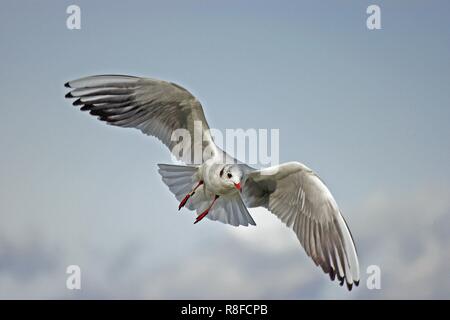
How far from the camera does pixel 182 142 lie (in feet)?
17.0

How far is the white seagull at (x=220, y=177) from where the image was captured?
15.9 ft

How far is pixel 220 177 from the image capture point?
4.81 meters

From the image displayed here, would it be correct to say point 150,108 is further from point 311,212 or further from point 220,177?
point 311,212

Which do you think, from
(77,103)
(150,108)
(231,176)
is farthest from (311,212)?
(77,103)

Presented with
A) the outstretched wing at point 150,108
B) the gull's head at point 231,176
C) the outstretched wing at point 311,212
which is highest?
the outstretched wing at point 150,108

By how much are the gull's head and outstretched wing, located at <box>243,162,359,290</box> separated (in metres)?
0.19

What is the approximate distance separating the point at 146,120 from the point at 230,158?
2.37ft

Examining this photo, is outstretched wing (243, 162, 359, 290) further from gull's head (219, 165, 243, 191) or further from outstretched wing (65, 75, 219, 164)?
outstretched wing (65, 75, 219, 164)

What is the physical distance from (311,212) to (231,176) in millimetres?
732

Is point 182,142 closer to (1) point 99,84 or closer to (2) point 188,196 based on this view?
(2) point 188,196

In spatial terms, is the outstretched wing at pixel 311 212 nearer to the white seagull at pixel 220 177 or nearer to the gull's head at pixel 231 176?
the white seagull at pixel 220 177

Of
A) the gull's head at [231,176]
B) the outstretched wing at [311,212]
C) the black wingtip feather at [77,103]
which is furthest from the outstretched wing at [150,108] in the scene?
the outstretched wing at [311,212]

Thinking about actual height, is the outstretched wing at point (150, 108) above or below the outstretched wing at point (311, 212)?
above

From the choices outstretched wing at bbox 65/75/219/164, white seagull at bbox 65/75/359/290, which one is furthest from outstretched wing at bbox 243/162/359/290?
outstretched wing at bbox 65/75/219/164
